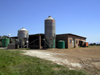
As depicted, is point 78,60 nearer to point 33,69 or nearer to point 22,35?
point 33,69

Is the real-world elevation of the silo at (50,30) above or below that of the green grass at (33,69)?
above

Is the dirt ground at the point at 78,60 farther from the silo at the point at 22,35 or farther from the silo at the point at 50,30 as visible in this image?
the silo at the point at 22,35

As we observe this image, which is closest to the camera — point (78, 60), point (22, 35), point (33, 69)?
point (33, 69)

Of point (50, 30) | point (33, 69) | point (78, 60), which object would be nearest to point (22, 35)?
point (50, 30)

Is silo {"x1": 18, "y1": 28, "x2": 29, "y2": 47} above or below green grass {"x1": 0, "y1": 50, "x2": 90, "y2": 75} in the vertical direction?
above

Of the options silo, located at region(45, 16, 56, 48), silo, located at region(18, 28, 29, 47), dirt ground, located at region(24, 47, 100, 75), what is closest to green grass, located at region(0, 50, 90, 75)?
dirt ground, located at region(24, 47, 100, 75)

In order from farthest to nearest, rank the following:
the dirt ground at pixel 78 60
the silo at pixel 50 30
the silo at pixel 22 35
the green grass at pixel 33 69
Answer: the silo at pixel 22 35 < the silo at pixel 50 30 < the dirt ground at pixel 78 60 < the green grass at pixel 33 69

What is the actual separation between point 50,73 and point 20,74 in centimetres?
163

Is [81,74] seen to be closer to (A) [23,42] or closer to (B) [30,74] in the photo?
(B) [30,74]

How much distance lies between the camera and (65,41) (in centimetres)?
2764

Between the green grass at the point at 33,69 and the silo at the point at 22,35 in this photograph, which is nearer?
the green grass at the point at 33,69

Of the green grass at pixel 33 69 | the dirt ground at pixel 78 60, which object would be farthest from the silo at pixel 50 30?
the green grass at pixel 33 69

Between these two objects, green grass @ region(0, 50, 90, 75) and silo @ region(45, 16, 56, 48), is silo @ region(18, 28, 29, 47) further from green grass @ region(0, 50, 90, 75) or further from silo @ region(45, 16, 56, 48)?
green grass @ region(0, 50, 90, 75)

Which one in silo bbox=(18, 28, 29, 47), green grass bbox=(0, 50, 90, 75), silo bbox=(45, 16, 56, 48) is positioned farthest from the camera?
silo bbox=(18, 28, 29, 47)
